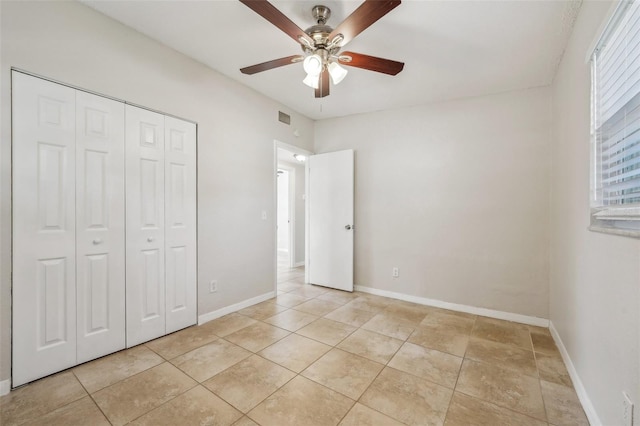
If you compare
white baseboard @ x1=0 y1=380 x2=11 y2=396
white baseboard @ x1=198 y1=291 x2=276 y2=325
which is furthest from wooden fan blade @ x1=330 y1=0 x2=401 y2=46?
white baseboard @ x1=0 y1=380 x2=11 y2=396

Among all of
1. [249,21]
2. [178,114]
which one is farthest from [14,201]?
[249,21]

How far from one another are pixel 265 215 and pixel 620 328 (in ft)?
10.6

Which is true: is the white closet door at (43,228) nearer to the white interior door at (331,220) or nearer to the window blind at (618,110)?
the white interior door at (331,220)

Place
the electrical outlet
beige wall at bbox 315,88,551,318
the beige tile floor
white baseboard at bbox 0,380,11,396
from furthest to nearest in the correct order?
beige wall at bbox 315,88,551,318, white baseboard at bbox 0,380,11,396, the beige tile floor, the electrical outlet

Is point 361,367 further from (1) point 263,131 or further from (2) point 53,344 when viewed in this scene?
(1) point 263,131

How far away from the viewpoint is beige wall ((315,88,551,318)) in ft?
9.89

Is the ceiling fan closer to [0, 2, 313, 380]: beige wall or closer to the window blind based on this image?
[0, 2, 313, 380]: beige wall

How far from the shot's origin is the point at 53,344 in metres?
1.92

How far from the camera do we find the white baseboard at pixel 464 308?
9.81 ft

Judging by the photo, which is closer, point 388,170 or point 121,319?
point 121,319

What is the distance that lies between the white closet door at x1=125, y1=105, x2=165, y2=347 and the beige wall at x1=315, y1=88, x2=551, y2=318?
2.64 meters

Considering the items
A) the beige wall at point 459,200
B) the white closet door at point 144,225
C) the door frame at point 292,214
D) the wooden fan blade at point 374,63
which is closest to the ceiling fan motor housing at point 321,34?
the wooden fan blade at point 374,63

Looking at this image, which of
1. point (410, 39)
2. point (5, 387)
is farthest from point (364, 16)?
point (5, 387)

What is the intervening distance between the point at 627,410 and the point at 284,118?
3974mm
